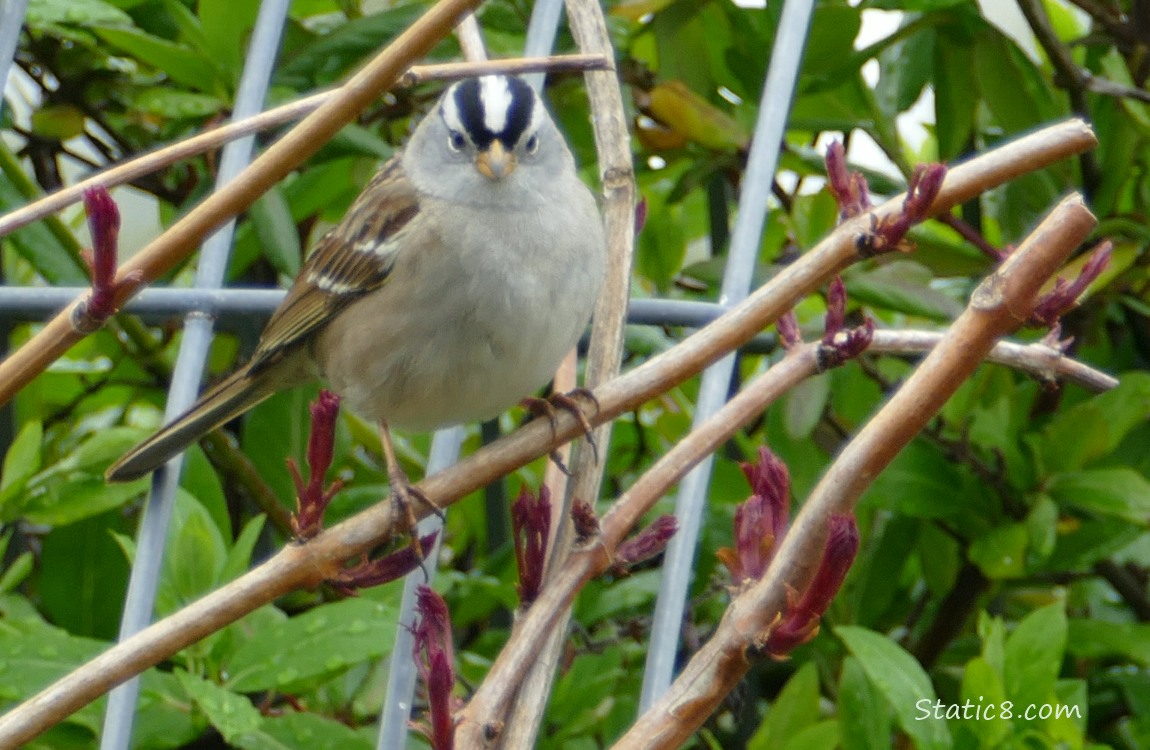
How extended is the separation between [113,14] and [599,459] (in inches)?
31.3

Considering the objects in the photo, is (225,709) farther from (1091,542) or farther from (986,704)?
(1091,542)

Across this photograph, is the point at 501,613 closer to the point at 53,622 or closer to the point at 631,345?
the point at 631,345

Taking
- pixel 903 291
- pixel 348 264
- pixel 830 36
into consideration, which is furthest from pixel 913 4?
pixel 348 264

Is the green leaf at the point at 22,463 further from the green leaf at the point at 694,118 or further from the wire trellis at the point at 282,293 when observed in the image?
the green leaf at the point at 694,118

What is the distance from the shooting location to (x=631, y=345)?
1.79 metres

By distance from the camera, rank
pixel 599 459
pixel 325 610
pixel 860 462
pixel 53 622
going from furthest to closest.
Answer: pixel 53 622 → pixel 325 610 → pixel 599 459 → pixel 860 462

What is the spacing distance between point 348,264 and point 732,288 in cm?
53

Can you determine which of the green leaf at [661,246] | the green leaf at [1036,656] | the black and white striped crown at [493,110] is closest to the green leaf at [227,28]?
the black and white striped crown at [493,110]

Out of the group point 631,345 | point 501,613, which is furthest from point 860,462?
point 501,613

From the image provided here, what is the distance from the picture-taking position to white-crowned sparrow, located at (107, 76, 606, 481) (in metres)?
1.44

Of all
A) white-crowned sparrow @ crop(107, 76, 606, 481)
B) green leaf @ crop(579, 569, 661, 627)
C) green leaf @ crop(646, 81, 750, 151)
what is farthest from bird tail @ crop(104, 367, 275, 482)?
green leaf @ crop(646, 81, 750, 151)

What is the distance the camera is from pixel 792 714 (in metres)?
1.59

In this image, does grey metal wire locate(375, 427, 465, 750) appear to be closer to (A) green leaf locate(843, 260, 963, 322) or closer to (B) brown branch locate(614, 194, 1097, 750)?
(B) brown branch locate(614, 194, 1097, 750)

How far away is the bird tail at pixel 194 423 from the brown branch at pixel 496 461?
0.38 m
